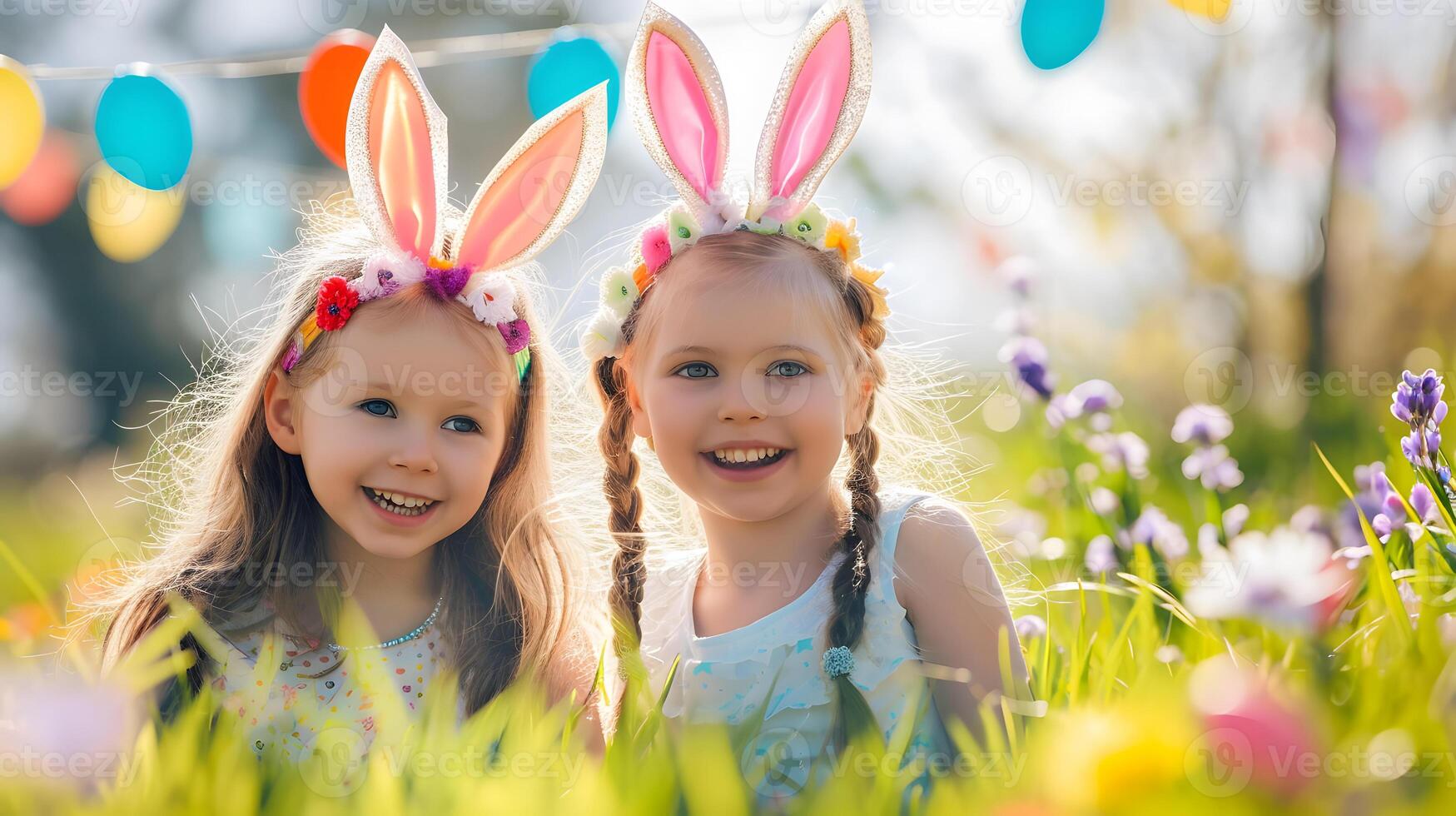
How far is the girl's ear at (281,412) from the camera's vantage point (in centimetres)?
214

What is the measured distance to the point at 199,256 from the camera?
8688 mm

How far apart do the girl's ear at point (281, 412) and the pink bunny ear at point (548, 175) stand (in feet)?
1.54

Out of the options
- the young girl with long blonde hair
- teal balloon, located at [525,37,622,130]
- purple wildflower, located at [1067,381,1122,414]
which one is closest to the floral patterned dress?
the young girl with long blonde hair

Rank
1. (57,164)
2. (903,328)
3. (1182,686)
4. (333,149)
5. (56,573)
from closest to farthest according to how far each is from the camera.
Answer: (1182,686), (903,328), (333,149), (56,573), (57,164)

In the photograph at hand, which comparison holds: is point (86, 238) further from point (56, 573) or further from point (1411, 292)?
point (1411, 292)

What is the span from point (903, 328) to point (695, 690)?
0.91 meters

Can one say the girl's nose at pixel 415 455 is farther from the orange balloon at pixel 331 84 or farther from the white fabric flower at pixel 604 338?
the orange balloon at pixel 331 84

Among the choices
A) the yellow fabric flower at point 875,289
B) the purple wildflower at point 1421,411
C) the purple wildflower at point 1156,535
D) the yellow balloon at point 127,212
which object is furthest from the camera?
the yellow balloon at point 127,212

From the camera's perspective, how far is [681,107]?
6.61 feet

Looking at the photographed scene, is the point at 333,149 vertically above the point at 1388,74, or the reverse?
the point at 1388,74

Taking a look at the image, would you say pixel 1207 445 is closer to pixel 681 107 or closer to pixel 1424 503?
pixel 1424 503

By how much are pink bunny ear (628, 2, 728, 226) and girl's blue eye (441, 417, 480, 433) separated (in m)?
0.57

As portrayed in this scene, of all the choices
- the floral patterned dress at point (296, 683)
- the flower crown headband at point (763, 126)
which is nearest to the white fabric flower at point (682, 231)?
the flower crown headband at point (763, 126)

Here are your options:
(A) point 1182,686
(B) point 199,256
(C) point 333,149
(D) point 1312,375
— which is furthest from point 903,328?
(B) point 199,256
